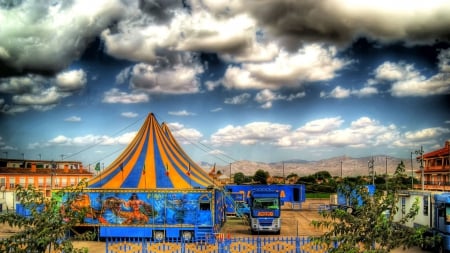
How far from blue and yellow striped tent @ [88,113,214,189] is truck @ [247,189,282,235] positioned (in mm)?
3696

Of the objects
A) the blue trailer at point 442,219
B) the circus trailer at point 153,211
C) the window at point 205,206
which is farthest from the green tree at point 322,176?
the blue trailer at point 442,219

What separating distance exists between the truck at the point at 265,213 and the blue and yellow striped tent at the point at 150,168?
3.70 m

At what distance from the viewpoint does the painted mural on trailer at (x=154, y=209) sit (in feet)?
86.7

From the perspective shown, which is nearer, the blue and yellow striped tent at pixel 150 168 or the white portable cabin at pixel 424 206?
the white portable cabin at pixel 424 206

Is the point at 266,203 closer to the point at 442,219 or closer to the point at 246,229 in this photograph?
the point at 246,229

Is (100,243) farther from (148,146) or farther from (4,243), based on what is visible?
(4,243)

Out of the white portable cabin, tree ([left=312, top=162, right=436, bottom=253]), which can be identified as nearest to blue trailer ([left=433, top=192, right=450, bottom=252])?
the white portable cabin

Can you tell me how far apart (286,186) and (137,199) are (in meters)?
23.2

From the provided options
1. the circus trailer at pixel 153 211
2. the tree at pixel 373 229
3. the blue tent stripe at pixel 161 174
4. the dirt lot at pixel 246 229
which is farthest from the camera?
the blue tent stripe at pixel 161 174

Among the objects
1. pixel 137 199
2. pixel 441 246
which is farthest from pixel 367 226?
pixel 137 199

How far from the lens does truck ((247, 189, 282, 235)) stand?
2947 centimetres

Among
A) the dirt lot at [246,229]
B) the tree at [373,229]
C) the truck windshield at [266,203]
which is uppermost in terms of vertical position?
the tree at [373,229]

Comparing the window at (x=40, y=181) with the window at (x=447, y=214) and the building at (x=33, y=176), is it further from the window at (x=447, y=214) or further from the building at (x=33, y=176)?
the window at (x=447, y=214)

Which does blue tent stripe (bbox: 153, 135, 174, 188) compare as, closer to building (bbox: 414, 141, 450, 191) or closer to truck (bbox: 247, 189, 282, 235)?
truck (bbox: 247, 189, 282, 235)
